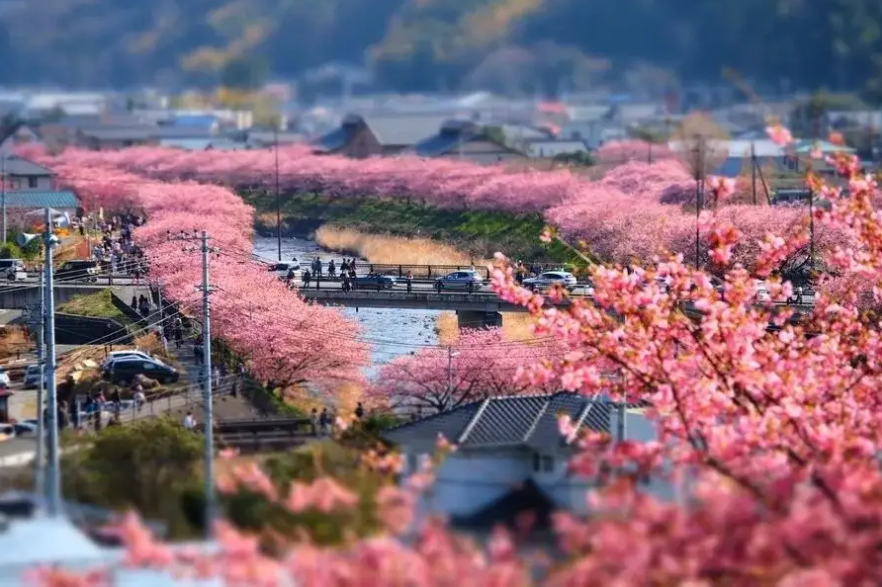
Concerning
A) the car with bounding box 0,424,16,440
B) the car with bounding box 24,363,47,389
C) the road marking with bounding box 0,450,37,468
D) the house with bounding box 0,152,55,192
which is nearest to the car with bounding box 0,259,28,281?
the car with bounding box 24,363,47,389

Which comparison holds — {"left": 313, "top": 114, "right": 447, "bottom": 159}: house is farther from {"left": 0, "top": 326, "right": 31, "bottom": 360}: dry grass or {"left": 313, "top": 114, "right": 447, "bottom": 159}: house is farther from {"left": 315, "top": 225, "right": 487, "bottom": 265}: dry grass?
{"left": 0, "top": 326, "right": 31, "bottom": 360}: dry grass

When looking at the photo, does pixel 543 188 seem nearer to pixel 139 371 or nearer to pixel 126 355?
pixel 126 355

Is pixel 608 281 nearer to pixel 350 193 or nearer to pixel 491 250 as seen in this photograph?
pixel 491 250

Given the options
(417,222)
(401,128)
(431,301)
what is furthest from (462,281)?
(401,128)

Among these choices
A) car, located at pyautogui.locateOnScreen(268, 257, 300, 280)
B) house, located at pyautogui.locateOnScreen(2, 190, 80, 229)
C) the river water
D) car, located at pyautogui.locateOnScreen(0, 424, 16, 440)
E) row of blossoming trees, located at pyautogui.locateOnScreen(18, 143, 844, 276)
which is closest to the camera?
car, located at pyautogui.locateOnScreen(0, 424, 16, 440)

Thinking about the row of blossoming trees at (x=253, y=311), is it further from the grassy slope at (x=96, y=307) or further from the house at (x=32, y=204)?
the house at (x=32, y=204)
